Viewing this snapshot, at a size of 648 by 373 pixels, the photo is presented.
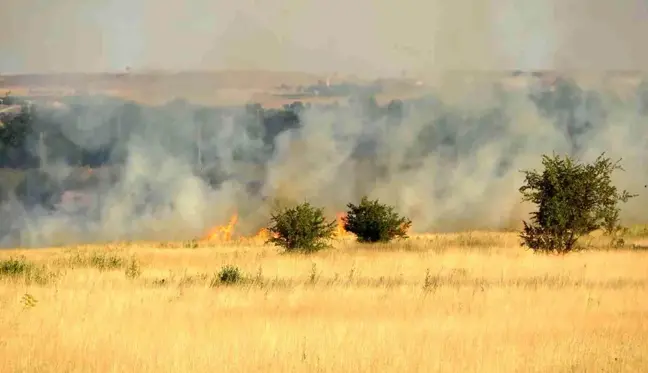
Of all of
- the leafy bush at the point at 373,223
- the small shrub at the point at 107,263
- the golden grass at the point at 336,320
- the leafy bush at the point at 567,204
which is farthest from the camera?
the leafy bush at the point at 373,223

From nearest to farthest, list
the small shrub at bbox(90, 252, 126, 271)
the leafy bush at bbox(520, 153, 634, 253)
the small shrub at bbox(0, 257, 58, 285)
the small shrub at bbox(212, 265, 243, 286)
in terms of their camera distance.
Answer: the small shrub at bbox(212, 265, 243, 286) < the small shrub at bbox(0, 257, 58, 285) < the small shrub at bbox(90, 252, 126, 271) < the leafy bush at bbox(520, 153, 634, 253)

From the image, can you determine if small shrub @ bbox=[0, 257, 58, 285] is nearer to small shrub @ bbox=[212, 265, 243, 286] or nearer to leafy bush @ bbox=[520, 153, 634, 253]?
small shrub @ bbox=[212, 265, 243, 286]

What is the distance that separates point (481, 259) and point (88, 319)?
702 inches

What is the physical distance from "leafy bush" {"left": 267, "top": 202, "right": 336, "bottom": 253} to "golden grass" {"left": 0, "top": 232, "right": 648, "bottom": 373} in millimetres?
9710

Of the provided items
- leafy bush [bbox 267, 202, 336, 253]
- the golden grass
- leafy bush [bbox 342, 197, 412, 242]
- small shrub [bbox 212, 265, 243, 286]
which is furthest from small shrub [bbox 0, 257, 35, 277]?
leafy bush [bbox 342, 197, 412, 242]

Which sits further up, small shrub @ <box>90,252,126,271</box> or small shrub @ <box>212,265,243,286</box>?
small shrub @ <box>212,265,243,286</box>

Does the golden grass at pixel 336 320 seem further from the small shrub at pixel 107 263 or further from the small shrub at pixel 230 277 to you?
the small shrub at pixel 107 263

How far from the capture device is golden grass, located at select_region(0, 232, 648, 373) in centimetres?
1286

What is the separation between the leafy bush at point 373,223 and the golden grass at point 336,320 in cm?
1450

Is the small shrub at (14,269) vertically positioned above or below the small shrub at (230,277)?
below

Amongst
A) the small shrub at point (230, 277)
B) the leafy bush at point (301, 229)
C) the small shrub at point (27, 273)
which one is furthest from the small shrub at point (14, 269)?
the leafy bush at point (301, 229)

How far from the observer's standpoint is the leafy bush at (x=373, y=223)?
43969mm

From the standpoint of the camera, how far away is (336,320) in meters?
16.8

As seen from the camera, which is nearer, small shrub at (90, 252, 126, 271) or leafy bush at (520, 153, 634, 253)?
small shrub at (90, 252, 126, 271)
